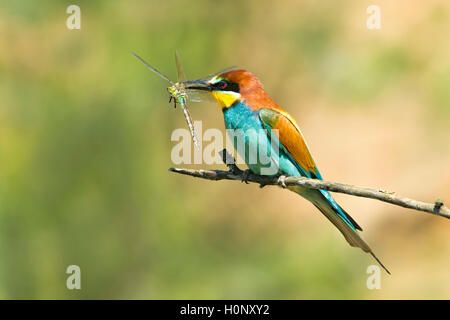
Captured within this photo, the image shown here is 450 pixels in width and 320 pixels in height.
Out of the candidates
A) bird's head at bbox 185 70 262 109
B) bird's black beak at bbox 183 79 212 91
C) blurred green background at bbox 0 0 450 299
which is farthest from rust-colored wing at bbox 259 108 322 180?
blurred green background at bbox 0 0 450 299

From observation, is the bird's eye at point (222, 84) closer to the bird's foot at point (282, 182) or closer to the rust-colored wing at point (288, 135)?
the rust-colored wing at point (288, 135)

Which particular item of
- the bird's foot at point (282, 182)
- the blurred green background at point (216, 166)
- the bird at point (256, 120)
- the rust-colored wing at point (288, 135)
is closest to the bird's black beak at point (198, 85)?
the bird at point (256, 120)

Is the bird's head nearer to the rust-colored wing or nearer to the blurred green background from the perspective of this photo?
the rust-colored wing

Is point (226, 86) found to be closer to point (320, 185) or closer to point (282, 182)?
point (282, 182)

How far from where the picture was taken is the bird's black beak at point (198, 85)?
7.55 ft

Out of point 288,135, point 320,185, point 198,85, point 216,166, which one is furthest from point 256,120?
point 216,166

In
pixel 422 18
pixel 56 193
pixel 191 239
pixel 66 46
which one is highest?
pixel 422 18

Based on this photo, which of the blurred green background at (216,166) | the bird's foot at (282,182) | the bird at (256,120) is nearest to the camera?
the bird's foot at (282,182)

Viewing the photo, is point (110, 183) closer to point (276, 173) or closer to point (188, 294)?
point (188, 294)

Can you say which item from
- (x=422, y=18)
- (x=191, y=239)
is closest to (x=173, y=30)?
(x=191, y=239)

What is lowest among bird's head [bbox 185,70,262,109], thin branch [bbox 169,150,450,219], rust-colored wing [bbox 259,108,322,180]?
thin branch [bbox 169,150,450,219]

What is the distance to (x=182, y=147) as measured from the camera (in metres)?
3.24

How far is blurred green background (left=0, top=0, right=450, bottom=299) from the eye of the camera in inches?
128

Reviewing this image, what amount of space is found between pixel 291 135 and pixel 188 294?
1.35 m
